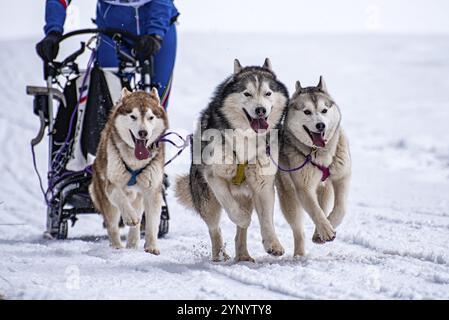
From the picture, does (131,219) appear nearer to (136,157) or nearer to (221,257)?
(136,157)

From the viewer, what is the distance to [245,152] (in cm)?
307

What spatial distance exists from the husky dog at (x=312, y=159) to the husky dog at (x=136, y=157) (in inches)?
25.0

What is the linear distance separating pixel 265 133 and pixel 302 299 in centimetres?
105

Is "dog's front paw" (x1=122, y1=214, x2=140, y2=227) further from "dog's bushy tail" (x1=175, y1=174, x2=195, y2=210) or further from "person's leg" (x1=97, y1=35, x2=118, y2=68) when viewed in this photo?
"person's leg" (x1=97, y1=35, x2=118, y2=68)

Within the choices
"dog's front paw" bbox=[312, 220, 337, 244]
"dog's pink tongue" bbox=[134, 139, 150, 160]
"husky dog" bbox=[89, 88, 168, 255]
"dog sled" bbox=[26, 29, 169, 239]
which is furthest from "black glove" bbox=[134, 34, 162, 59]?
"dog's front paw" bbox=[312, 220, 337, 244]

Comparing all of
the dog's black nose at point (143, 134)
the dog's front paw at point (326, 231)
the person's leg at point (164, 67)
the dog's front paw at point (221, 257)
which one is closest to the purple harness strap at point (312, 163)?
the dog's front paw at point (326, 231)

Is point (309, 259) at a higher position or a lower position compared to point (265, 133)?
lower

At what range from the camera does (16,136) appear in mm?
8648

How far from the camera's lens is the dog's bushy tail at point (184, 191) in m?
3.63

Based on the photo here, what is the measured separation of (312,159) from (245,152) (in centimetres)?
31
